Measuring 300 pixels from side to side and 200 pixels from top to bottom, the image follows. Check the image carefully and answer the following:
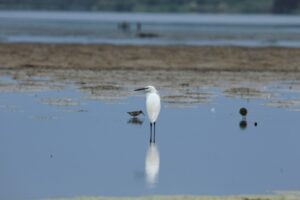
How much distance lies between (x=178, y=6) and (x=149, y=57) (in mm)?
133544

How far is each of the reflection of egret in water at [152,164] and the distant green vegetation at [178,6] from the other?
137 metres

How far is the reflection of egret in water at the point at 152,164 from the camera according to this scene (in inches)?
517

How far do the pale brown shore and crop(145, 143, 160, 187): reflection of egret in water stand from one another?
17.1 m

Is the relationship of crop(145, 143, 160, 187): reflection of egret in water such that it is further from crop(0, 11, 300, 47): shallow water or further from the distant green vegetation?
the distant green vegetation

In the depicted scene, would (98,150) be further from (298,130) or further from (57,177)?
(298,130)

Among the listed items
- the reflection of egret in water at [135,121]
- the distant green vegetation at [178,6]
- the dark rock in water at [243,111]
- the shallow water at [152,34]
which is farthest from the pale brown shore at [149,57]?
the distant green vegetation at [178,6]

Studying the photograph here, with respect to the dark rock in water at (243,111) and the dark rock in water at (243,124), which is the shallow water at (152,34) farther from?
the dark rock in water at (243,124)

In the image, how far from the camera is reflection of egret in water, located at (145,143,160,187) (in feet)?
43.1

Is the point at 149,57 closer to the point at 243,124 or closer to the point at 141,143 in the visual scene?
the point at 243,124

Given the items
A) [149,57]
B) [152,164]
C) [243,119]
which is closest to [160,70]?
[149,57]

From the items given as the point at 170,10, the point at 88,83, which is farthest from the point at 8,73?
the point at 170,10

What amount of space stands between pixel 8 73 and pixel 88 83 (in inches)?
151

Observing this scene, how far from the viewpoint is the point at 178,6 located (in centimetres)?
17025

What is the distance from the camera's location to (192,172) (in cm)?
1374
